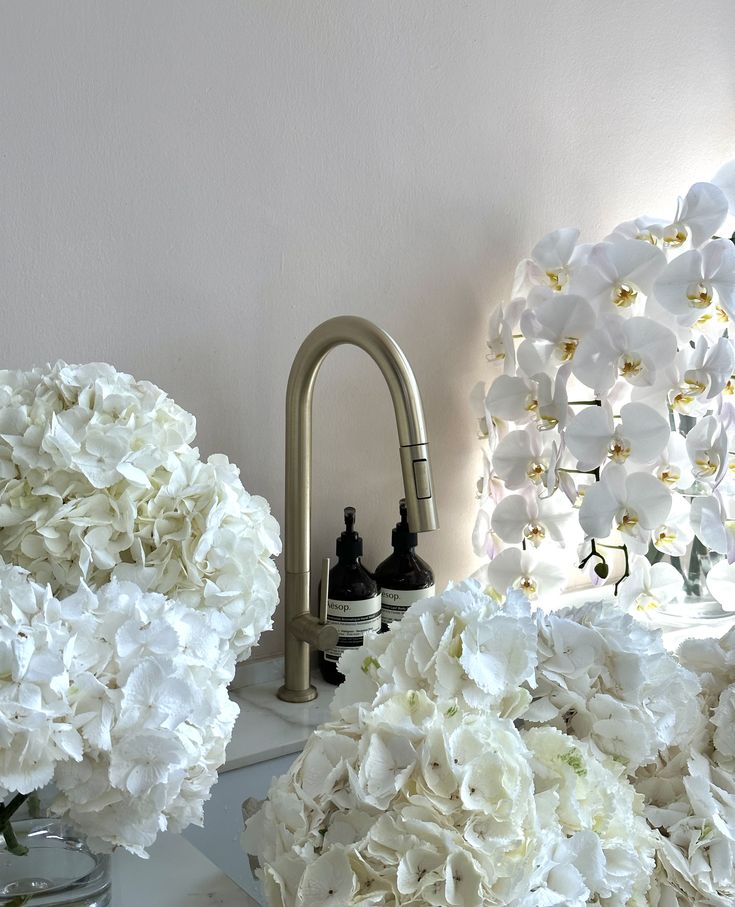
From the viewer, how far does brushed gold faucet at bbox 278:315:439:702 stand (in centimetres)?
91

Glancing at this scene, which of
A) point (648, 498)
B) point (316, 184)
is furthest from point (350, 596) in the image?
point (316, 184)

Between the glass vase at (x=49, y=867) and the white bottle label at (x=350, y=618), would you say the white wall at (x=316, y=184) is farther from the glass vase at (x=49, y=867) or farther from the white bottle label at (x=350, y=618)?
the glass vase at (x=49, y=867)

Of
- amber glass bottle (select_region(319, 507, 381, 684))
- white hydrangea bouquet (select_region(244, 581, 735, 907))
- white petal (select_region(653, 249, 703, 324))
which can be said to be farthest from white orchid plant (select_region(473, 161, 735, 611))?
white hydrangea bouquet (select_region(244, 581, 735, 907))

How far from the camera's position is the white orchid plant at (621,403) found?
1.07 m

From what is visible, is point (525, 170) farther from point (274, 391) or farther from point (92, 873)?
point (92, 873)

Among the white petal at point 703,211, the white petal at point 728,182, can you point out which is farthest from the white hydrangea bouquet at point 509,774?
the white petal at point 728,182

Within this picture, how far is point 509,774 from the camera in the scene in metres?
0.46

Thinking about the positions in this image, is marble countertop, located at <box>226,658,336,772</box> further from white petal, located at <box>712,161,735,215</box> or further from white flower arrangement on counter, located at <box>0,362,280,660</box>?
white petal, located at <box>712,161,735,215</box>

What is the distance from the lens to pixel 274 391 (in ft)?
3.59

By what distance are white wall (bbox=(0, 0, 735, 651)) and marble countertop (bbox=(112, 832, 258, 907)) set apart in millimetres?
416

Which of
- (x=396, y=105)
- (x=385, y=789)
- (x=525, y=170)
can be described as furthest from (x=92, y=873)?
(x=525, y=170)

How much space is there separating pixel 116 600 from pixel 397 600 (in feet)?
2.05

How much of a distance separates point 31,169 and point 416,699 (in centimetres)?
70

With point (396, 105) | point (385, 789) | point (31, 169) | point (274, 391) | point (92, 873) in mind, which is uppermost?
point (396, 105)
